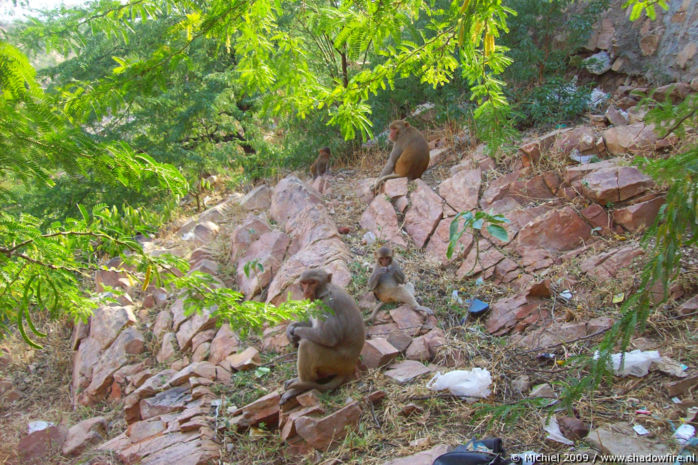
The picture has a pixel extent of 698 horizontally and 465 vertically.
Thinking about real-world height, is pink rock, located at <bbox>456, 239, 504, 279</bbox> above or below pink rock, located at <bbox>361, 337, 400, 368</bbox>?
above

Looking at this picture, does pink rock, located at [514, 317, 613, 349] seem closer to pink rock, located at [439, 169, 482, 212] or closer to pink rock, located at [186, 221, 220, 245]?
pink rock, located at [439, 169, 482, 212]

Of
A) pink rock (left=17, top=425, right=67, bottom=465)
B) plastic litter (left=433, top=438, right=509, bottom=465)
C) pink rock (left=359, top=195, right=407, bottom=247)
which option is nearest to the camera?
plastic litter (left=433, top=438, right=509, bottom=465)

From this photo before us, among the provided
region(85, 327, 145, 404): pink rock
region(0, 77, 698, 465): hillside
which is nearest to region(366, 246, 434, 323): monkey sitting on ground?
region(0, 77, 698, 465): hillside

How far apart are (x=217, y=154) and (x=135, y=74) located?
29.6 feet

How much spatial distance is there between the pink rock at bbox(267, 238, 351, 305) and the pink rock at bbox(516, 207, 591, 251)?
2.73 meters

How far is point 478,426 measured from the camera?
4.61m

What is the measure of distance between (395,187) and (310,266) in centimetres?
255

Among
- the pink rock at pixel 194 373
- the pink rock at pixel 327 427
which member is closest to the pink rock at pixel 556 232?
the pink rock at pixel 327 427

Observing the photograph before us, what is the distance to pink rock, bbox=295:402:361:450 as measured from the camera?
498 cm

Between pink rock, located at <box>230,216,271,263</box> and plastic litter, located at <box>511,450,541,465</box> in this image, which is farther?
pink rock, located at <box>230,216,271,263</box>

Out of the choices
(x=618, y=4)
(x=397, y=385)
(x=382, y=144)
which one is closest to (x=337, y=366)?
(x=397, y=385)

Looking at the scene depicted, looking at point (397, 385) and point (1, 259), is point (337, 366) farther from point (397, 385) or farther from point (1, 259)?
point (1, 259)

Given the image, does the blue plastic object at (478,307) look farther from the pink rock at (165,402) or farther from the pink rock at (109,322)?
the pink rock at (109,322)

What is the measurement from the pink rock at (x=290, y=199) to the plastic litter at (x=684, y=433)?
6703 millimetres
